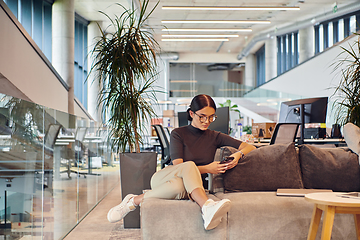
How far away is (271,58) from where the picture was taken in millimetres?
16609

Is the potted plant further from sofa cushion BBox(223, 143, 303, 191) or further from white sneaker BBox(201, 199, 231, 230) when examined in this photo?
white sneaker BBox(201, 199, 231, 230)

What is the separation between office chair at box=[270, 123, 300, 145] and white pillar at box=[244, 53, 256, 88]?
1665cm

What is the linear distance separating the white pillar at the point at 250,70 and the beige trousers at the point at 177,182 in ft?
61.3

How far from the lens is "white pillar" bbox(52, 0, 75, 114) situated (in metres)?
9.34

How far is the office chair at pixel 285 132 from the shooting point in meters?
3.94

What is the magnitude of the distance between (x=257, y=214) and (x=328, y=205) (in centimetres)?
49

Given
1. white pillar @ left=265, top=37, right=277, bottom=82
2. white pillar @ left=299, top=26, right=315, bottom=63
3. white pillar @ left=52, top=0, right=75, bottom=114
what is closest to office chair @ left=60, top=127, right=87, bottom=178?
white pillar @ left=52, top=0, right=75, bottom=114

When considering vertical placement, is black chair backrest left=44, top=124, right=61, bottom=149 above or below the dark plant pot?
above

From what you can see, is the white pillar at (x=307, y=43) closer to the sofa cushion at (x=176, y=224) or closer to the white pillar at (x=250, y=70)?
the white pillar at (x=250, y=70)

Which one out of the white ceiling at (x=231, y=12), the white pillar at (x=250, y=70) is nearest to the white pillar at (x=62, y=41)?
the white ceiling at (x=231, y=12)

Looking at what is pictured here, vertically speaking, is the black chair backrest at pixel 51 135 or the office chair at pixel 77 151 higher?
the black chair backrest at pixel 51 135

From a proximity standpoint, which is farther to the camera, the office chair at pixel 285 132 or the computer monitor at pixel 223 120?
the computer monitor at pixel 223 120

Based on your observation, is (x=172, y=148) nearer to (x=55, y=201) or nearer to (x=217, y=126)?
(x=55, y=201)

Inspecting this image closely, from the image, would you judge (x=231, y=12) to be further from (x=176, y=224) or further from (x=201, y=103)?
(x=176, y=224)
